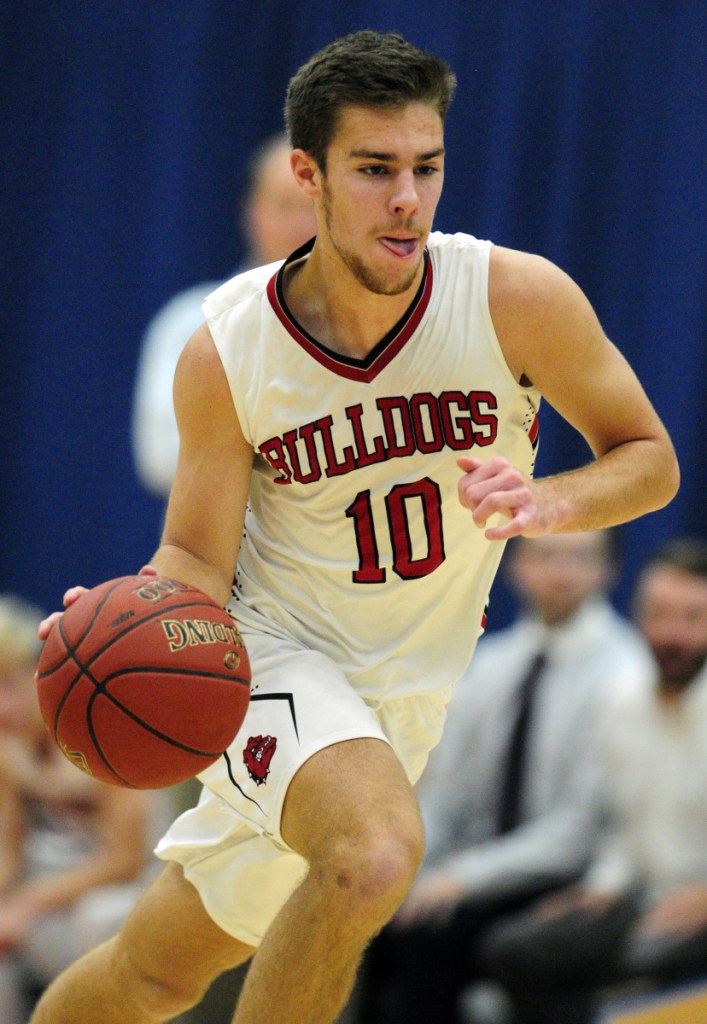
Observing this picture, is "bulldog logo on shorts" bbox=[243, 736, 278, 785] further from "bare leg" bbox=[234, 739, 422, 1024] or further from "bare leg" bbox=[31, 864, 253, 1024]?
"bare leg" bbox=[31, 864, 253, 1024]

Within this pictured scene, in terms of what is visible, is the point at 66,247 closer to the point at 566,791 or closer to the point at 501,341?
the point at 566,791

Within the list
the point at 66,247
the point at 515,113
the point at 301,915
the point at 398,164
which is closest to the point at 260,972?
Result: the point at 301,915

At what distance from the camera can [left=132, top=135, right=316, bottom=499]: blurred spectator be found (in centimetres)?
575

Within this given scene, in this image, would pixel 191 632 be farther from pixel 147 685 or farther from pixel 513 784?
pixel 513 784

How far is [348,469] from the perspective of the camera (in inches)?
165

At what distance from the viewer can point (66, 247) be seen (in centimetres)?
1016

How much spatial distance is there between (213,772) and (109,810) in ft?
8.82

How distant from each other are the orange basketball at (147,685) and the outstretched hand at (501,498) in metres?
0.77

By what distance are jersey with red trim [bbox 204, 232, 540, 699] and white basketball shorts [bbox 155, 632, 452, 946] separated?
0.13 metres

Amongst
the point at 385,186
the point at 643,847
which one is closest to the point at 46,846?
the point at 643,847

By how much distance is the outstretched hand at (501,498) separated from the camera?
3.54 m

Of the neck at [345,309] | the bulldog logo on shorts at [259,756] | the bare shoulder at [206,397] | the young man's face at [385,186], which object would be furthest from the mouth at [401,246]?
the bulldog logo on shorts at [259,756]

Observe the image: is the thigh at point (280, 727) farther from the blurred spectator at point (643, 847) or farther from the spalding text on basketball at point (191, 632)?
the blurred spectator at point (643, 847)

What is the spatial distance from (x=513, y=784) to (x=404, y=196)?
12.4 ft
